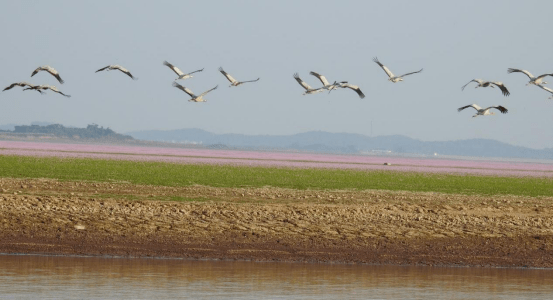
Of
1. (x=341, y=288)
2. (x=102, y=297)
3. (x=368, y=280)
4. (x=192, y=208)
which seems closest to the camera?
(x=102, y=297)

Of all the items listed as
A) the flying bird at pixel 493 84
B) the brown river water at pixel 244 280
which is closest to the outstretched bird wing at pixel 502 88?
the flying bird at pixel 493 84

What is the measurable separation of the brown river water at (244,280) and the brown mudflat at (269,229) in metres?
1.03

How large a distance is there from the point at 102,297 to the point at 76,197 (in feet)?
40.8

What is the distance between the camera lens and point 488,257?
23.8 meters

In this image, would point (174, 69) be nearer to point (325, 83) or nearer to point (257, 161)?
point (325, 83)

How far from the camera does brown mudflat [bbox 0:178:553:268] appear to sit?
2300cm

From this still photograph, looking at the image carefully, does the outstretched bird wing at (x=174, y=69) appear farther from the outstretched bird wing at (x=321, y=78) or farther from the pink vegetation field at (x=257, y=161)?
the pink vegetation field at (x=257, y=161)

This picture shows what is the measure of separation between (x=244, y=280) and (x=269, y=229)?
19.8 ft

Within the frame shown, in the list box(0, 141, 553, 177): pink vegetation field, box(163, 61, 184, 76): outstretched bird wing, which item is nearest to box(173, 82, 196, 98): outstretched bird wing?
box(163, 61, 184, 76): outstretched bird wing

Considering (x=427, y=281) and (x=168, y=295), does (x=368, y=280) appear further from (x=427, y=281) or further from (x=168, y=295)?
(x=168, y=295)

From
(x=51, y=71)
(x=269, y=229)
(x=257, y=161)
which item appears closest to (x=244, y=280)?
(x=269, y=229)

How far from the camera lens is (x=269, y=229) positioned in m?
25.2

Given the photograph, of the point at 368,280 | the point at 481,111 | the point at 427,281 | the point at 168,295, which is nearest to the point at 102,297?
the point at 168,295

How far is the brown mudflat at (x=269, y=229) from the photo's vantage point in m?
23.0
